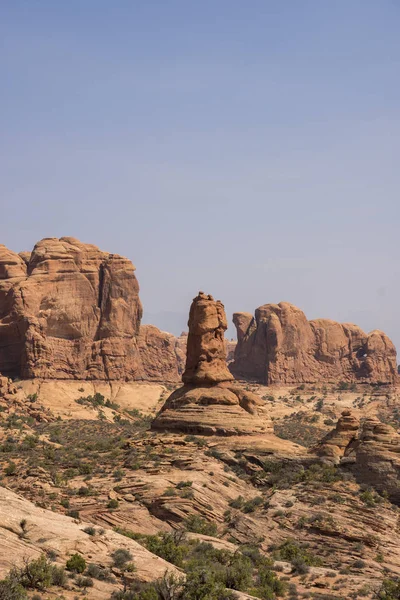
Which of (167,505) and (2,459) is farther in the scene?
(2,459)

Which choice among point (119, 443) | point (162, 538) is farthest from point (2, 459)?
point (162, 538)

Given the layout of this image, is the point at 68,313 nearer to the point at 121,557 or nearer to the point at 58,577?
the point at 121,557

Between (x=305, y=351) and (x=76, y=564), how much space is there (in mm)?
116238

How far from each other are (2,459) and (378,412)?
75.2 meters

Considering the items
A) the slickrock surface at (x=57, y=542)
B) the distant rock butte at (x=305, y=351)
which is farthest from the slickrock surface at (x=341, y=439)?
the distant rock butte at (x=305, y=351)

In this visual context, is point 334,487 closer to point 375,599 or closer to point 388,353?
point 375,599

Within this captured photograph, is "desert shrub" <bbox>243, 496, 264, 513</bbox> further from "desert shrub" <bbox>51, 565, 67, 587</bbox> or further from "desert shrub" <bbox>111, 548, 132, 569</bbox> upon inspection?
"desert shrub" <bbox>51, 565, 67, 587</bbox>

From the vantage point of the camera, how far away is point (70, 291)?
377 ft

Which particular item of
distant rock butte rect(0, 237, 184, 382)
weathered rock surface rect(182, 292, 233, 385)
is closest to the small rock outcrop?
weathered rock surface rect(182, 292, 233, 385)

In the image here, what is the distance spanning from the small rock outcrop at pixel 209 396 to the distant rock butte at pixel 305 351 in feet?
255

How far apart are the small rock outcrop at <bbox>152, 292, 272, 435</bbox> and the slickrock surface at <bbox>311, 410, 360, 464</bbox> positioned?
4.07 m

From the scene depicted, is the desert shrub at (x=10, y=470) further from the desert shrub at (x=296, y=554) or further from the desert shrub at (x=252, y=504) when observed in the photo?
the desert shrub at (x=296, y=554)

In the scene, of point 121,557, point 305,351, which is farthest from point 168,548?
point 305,351

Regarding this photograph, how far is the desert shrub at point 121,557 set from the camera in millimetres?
33619
